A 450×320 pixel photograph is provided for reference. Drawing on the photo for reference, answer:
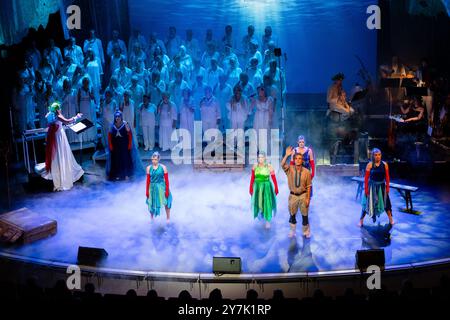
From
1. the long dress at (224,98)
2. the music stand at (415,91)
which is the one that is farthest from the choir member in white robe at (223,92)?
the music stand at (415,91)

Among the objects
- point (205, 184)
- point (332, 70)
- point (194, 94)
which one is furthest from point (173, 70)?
point (332, 70)

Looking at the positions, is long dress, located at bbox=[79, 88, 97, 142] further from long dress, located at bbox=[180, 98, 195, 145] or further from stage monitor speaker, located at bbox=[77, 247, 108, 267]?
stage monitor speaker, located at bbox=[77, 247, 108, 267]

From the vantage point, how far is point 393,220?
8.81 m

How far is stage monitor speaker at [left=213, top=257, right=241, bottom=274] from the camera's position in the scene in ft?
23.0

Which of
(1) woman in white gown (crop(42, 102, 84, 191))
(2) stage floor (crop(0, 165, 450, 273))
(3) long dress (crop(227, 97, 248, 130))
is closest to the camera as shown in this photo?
(2) stage floor (crop(0, 165, 450, 273))

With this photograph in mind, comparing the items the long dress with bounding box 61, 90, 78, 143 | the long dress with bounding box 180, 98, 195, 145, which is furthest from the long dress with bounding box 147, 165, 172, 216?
the long dress with bounding box 61, 90, 78, 143

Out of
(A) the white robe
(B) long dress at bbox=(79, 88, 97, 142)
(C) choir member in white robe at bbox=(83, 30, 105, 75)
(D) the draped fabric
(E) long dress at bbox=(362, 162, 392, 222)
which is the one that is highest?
(D) the draped fabric

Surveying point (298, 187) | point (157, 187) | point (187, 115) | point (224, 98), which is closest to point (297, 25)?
point (224, 98)

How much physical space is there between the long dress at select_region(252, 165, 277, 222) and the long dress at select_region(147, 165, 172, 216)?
1.42 metres

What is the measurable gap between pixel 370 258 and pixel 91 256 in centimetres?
365

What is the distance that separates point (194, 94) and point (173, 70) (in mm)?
783

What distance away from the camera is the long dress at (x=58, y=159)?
423 inches

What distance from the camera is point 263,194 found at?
27.8 ft

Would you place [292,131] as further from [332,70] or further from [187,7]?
[187,7]
